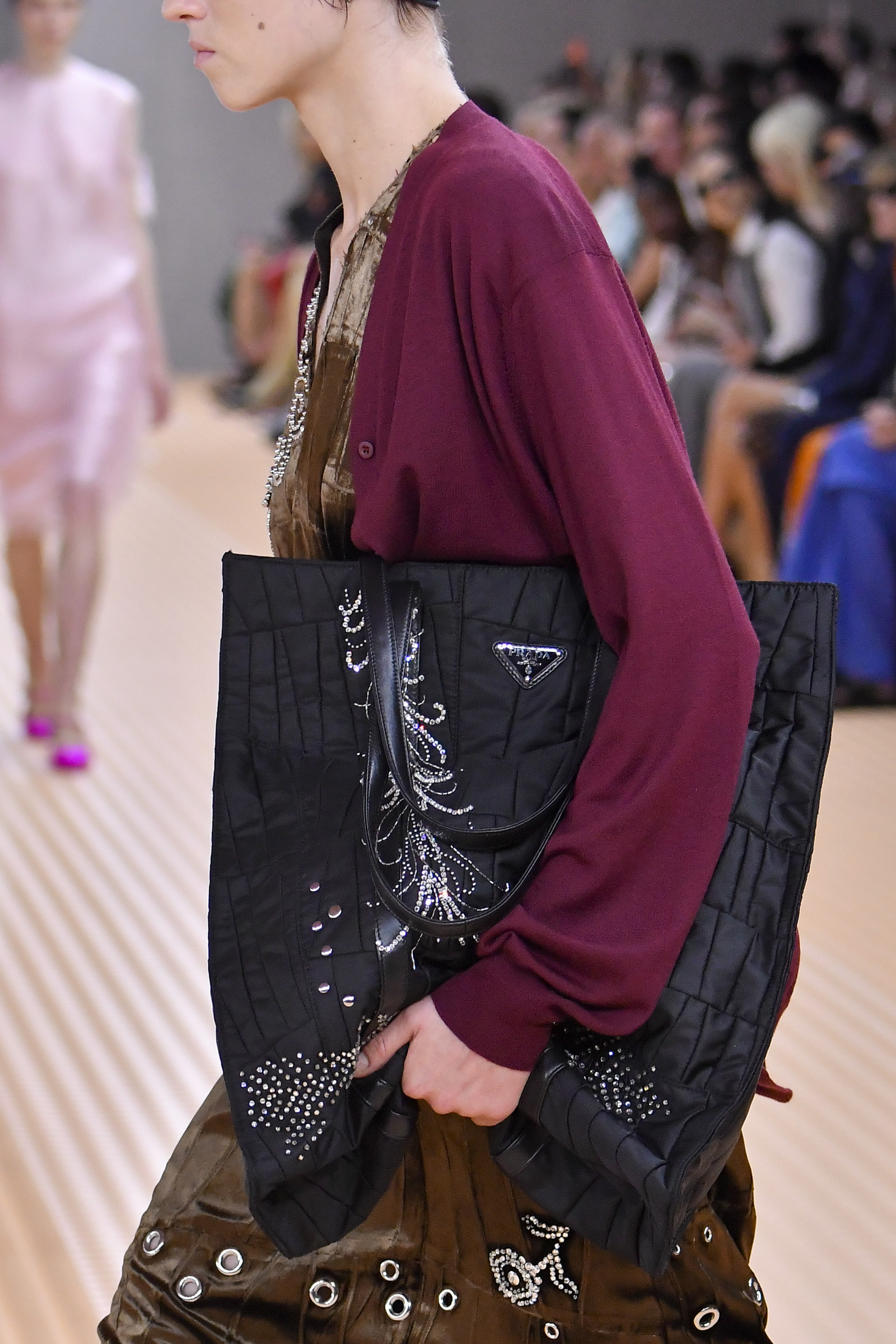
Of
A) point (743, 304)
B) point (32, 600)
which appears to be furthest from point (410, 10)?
point (743, 304)

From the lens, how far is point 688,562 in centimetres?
93

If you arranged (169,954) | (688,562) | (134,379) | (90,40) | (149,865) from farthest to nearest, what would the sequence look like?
(90,40), (134,379), (149,865), (169,954), (688,562)

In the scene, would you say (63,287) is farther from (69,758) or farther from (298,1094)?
(298,1094)

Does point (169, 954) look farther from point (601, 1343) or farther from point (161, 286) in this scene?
point (161, 286)

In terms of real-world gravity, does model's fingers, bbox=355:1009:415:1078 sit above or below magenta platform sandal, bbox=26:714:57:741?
above

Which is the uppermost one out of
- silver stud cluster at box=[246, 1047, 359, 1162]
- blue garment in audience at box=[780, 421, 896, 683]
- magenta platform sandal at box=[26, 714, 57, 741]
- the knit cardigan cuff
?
the knit cardigan cuff

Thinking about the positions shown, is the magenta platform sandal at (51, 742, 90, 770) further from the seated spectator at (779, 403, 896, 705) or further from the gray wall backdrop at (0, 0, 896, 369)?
the gray wall backdrop at (0, 0, 896, 369)

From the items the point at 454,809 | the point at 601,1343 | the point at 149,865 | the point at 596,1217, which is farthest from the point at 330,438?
the point at 149,865

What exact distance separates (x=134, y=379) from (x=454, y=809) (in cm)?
305

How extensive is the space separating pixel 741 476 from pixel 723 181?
3.79 feet

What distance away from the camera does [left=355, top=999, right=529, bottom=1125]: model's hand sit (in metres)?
0.98

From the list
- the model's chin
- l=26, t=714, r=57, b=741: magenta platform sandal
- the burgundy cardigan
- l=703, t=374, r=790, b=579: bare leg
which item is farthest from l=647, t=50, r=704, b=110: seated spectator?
the burgundy cardigan

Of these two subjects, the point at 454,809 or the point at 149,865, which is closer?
the point at 454,809

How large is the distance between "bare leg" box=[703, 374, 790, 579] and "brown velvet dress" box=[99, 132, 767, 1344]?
3972mm
